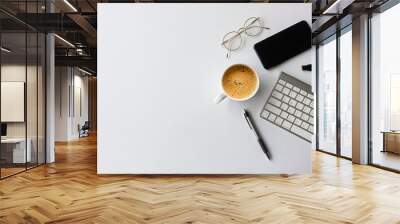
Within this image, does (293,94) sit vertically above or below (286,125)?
above

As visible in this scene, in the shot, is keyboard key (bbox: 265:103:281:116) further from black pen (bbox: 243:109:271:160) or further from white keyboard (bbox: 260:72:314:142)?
black pen (bbox: 243:109:271:160)

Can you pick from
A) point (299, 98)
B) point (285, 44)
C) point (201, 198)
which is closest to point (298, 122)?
point (299, 98)

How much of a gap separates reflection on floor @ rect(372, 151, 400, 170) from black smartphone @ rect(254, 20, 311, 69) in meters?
2.74

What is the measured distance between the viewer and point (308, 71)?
197 inches

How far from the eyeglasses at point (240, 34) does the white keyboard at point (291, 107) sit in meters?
0.68

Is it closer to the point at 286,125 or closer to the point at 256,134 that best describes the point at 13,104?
the point at 256,134

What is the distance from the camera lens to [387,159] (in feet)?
21.2

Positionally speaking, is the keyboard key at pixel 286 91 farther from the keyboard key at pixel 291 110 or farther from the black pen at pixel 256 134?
the black pen at pixel 256 134

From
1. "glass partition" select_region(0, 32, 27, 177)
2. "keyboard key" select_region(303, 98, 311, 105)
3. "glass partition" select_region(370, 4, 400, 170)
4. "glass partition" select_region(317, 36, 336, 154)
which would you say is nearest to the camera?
"keyboard key" select_region(303, 98, 311, 105)

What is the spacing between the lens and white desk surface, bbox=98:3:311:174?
16.4 feet

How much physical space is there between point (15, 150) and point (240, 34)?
4.02 meters

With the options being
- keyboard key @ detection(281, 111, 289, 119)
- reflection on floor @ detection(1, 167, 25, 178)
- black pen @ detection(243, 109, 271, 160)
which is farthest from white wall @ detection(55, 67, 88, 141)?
keyboard key @ detection(281, 111, 289, 119)

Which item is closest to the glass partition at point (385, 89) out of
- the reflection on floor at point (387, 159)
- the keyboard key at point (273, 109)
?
the reflection on floor at point (387, 159)

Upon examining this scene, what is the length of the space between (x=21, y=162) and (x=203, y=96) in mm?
3415
